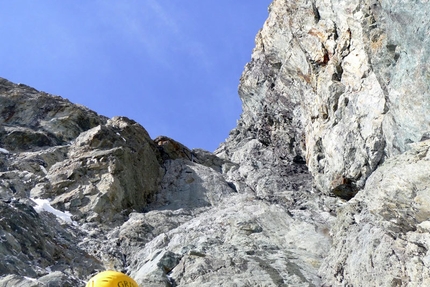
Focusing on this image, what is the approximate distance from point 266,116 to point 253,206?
828 inches

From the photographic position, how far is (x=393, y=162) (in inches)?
707

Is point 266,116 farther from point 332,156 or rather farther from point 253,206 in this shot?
point 253,206

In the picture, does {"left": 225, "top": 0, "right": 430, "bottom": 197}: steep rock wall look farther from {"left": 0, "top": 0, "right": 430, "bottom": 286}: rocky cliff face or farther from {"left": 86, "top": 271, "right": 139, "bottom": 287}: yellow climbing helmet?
{"left": 86, "top": 271, "right": 139, "bottom": 287}: yellow climbing helmet

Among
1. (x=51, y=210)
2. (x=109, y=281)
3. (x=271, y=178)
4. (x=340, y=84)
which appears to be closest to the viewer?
(x=109, y=281)

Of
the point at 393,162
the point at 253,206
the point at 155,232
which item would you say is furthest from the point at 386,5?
the point at 155,232

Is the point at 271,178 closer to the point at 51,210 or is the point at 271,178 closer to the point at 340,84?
the point at 340,84

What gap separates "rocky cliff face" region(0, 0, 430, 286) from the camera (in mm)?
18219

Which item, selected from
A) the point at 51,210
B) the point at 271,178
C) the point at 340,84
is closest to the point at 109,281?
the point at 51,210

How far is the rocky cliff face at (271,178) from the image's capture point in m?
18.2

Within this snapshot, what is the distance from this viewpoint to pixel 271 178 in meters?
39.7

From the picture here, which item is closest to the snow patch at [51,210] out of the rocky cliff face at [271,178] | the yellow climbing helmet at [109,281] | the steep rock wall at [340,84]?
the rocky cliff face at [271,178]

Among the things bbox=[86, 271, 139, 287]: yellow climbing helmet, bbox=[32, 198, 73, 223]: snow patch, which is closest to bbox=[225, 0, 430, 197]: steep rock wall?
bbox=[86, 271, 139, 287]: yellow climbing helmet

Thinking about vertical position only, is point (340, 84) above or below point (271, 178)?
above

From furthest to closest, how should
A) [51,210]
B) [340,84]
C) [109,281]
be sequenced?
[51,210] → [340,84] → [109,281]
